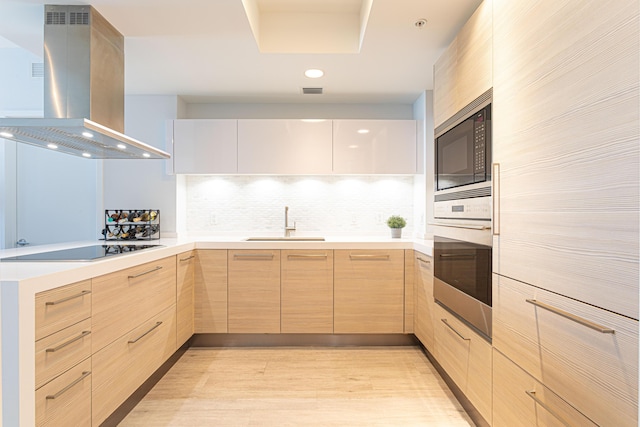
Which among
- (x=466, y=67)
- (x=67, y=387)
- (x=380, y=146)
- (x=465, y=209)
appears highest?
(x=466, y=67)

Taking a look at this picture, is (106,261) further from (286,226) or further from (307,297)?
(286,226)

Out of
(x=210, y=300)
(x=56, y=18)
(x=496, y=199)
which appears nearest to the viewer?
(x=496, y=199)

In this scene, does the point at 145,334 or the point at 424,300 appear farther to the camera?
the point at 424,300

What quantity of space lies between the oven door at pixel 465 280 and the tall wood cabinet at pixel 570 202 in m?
0.14

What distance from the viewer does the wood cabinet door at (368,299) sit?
3.16 m

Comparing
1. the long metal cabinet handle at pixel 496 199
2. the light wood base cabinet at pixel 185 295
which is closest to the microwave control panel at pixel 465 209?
the long metal cabinet handle at pixel 496 199

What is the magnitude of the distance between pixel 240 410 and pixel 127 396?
0.62m

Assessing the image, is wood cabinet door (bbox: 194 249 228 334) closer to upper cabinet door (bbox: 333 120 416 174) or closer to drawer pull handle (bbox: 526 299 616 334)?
upper cabinet door (bbox: 333 120 416 174)

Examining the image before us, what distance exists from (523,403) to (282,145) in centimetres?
273

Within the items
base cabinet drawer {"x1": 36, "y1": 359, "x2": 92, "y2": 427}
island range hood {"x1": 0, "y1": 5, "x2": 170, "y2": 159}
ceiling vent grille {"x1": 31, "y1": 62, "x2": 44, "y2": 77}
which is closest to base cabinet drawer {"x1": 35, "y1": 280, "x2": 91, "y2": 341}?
base cabinet drawer {"x1": 36, "y1": 359, "x2": 92, "y2": 427}

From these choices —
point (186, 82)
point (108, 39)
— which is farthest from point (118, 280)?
point (186, 82)

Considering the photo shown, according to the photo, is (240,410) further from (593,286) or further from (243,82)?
(243,82)

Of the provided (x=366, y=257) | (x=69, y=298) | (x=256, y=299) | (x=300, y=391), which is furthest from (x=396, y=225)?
(x=69, y=298)

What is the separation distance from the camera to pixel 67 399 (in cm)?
151
